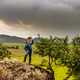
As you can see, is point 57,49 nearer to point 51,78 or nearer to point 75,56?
point 75,56

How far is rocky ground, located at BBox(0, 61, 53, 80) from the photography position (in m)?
30.4

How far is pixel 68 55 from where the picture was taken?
59.2 metres

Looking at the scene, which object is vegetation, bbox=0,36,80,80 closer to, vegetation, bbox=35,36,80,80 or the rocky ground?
vegetation, bbox=35,36,80,80

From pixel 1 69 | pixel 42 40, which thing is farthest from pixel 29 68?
pixel 42 40

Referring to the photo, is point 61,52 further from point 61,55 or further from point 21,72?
point 21,72

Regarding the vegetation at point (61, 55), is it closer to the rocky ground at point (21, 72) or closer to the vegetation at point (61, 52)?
the vegetation at point (61, 52)

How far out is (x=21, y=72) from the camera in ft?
101

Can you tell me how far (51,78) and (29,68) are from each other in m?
2.79

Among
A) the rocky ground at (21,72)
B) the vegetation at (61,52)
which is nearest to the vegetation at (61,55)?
the vegetation at (61,52)

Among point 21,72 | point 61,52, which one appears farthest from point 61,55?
point 21,72

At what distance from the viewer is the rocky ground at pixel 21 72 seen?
99.7ft

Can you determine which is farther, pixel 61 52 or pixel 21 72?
pixel 61 52

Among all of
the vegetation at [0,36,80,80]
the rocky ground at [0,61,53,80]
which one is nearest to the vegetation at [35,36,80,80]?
the vegetation at [0,36,80,80]

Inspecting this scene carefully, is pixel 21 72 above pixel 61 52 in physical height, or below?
below
